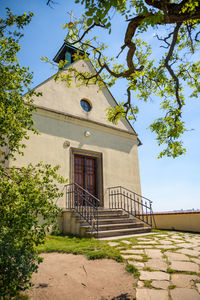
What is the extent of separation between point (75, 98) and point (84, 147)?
2500 mm

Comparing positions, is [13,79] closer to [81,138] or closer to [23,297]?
[23,297]

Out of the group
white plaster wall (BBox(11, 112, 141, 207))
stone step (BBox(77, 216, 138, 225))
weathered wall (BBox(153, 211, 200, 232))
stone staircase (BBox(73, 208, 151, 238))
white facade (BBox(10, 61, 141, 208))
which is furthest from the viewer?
white facade (BBox(10, 61, 141, 208))

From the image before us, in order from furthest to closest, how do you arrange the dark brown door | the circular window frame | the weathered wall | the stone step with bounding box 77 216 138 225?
the circular window frame, the dark brown door, the weathered wall, the stone step with bounding box 77 216 138 225

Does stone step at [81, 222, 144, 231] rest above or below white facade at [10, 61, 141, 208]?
below

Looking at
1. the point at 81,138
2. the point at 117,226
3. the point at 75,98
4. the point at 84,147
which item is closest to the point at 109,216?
the point at 117,226

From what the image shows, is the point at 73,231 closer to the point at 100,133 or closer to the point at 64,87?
the point at 100,133

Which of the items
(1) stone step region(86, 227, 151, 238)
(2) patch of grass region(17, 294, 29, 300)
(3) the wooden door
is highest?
(3) the wooden door

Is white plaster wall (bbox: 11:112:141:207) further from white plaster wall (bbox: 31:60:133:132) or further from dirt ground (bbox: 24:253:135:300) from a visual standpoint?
dirt ground (bbox: 24:253:135:300)

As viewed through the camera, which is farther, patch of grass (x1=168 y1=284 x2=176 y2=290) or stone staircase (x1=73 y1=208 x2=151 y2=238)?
stone staircase (x1=73 y1=208 x2=151 y2=238)

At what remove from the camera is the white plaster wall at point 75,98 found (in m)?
8.83

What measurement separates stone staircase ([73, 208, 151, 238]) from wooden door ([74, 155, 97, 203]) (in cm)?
167

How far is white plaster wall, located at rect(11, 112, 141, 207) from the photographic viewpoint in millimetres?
7902

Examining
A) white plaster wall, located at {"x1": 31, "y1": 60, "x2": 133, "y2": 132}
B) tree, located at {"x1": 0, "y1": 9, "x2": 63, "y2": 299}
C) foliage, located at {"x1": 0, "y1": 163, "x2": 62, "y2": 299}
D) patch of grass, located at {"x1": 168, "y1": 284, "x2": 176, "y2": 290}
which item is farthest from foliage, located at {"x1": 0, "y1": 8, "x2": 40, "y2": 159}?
white plaster wall, located at {"x1": 31, "y1": 60, "x2": 133, "y2": 132}

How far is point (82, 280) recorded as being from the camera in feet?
9.81
